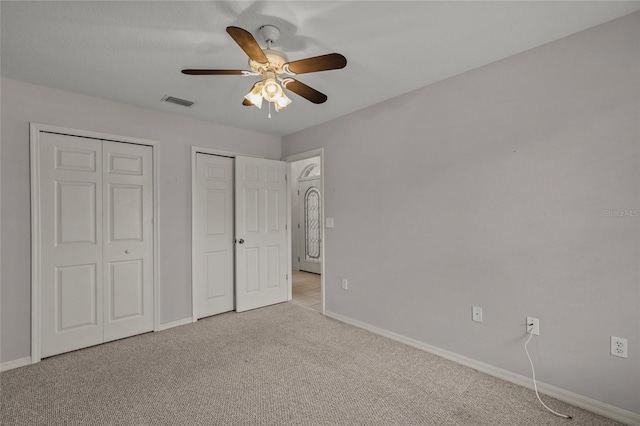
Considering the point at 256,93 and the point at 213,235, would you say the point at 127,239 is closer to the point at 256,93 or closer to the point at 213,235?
the point at 213,235

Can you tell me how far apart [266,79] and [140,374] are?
2.48m

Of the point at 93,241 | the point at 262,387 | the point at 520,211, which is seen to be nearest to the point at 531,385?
the point at 520,211

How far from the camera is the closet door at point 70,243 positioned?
2744 mm

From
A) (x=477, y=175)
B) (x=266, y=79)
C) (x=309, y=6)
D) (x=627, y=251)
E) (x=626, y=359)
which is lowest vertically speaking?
(x=626, y=359)

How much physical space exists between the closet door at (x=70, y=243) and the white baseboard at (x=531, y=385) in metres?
2.96

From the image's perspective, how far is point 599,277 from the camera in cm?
196

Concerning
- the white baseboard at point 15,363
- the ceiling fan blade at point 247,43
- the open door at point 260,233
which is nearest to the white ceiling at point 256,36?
the ceiling fan blade at point 247,43

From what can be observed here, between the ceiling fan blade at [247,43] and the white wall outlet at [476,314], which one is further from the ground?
the ceiling fan blade at [247,43]

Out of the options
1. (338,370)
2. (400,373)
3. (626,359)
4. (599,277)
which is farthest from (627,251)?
(338,370)

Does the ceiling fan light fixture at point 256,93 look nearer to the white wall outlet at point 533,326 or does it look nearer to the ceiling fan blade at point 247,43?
the ceiling fan blade at point 247,43

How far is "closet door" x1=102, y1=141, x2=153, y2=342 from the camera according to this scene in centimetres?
308

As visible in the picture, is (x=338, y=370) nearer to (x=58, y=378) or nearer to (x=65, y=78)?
(x=58, y=378)

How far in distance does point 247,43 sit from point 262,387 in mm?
2285

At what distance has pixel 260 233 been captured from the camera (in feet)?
13.7
